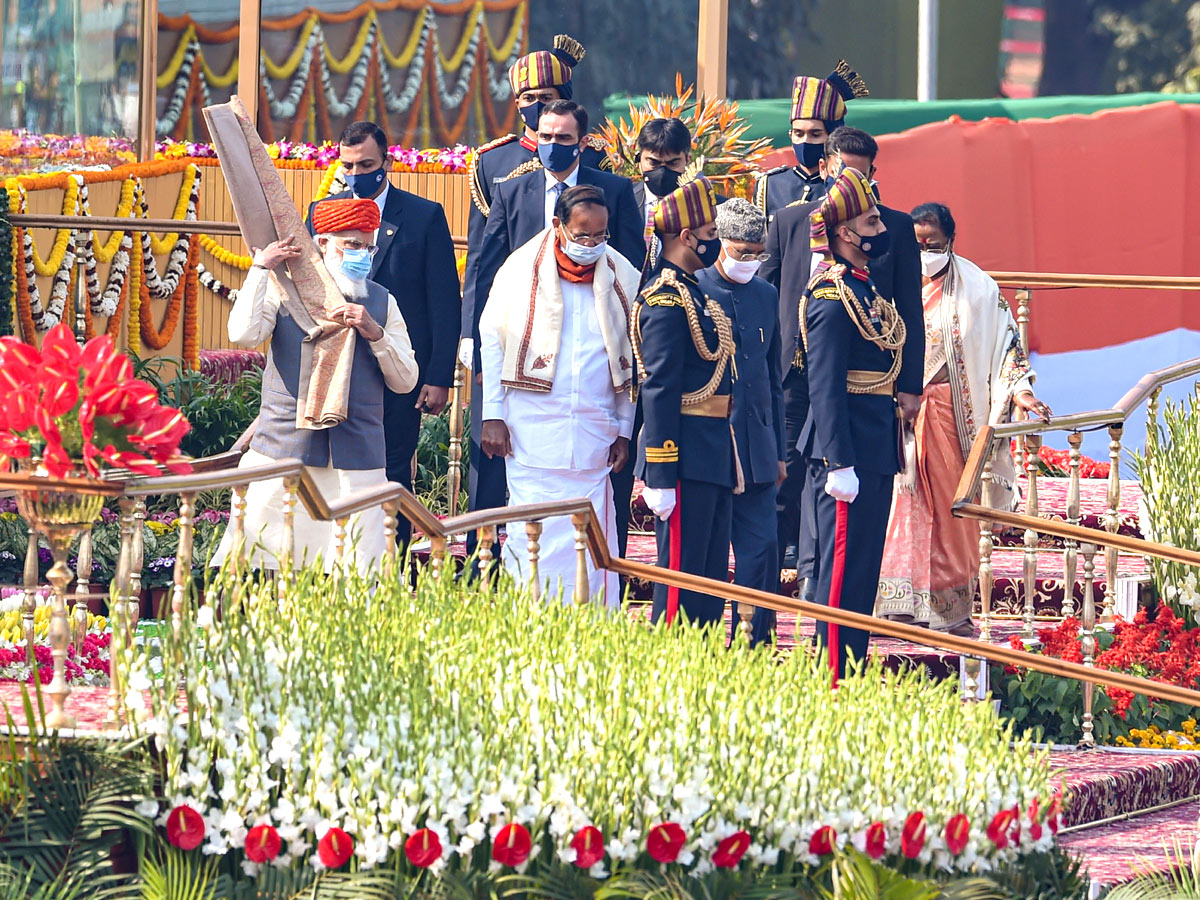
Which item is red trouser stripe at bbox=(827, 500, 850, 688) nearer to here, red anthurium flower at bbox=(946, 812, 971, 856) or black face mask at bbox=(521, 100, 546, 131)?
black face mask at bbox=(521, 100, 546, 131)

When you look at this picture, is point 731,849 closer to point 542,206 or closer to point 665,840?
point 665,840

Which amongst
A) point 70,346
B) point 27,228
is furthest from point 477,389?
point 27,228

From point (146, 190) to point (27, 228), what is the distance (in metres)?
3.73

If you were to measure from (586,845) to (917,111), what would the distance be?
11534 mm

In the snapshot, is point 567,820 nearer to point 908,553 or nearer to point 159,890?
point 159,890

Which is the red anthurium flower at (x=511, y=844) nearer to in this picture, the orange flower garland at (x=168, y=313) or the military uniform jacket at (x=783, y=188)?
the military uniform jacket at (x=783, y=188)

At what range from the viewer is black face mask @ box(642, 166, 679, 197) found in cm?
905

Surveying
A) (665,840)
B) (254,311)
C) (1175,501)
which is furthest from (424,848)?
Answer: (1175,501)

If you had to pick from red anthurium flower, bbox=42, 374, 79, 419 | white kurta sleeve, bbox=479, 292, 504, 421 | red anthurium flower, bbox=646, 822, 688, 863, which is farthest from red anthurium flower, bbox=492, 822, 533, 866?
white kurta sleeve, bbox=479, 292, 504, 421

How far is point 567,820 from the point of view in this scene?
17.7ft

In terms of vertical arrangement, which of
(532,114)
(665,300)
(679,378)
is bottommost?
(679,378)

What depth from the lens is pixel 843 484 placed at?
25.8ft

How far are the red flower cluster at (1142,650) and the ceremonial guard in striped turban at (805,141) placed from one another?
212 centimetres

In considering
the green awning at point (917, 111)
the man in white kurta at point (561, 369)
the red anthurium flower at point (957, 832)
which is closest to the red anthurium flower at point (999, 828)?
the red anthurium flower at point (957, 832)
